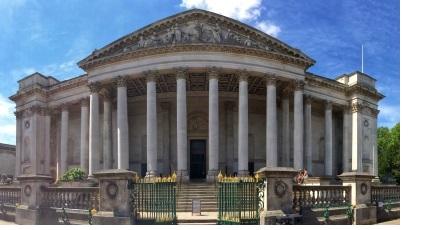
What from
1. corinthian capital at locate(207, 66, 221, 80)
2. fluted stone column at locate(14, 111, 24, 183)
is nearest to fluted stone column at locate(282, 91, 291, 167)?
corinthian capital at locate(207, 66, 221, 80)

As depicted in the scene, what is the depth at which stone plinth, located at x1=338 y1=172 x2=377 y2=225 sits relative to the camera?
46.5 ft

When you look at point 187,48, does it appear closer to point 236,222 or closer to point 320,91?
point 320,91

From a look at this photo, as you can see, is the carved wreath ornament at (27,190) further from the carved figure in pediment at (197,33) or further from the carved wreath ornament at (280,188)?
the carved figure in pediment at (197,33)

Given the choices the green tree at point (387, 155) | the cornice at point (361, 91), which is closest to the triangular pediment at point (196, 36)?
the cornice at point (361, 91)

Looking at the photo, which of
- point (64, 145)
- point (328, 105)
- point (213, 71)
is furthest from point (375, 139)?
point (64, 145)

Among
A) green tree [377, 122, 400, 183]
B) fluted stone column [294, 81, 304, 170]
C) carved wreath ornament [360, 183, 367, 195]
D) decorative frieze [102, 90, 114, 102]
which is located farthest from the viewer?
green tree [377, 122, 400, 183]

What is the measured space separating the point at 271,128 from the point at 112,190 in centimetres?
1827

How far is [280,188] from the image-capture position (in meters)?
11.8

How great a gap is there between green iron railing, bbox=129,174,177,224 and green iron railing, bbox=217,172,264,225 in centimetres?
172

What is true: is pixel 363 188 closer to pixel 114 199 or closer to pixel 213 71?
pixel 114 199

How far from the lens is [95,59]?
97.6ft

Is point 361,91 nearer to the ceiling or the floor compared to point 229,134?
nearer to the ceiling

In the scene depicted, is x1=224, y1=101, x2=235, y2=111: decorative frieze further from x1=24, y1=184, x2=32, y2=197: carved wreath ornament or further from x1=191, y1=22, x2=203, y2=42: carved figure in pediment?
x1=24, y1=184, x2=32, y2=197: carved wreath ornament
